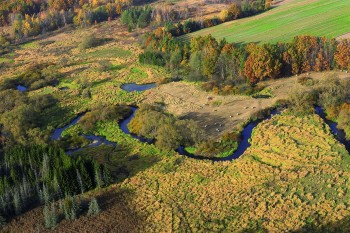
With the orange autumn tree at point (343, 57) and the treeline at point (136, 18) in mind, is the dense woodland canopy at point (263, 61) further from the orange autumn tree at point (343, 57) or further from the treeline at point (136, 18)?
the treeline at point (136, 18)

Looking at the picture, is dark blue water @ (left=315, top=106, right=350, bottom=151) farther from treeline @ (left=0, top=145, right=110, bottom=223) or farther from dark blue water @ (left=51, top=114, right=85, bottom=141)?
dark blue water @ (left=51, top=114, right=85, bottom=141)

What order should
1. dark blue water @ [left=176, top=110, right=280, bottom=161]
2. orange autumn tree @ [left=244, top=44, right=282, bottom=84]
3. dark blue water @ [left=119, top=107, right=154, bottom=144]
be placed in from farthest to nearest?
orange autumn tree @ [left=244, top=44, right=282, bottom=84] → dark blue water @ [left=119, top=107, right=154, bottom=144] → dark blue water @ [left=176, top=110, right=280, bottom=161]

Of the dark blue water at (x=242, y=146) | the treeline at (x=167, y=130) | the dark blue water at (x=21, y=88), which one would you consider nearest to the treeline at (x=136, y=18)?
the dark blue water at (x=21, y=88)

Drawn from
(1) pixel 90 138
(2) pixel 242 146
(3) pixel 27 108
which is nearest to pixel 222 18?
Answer: (3) pixel 27 108

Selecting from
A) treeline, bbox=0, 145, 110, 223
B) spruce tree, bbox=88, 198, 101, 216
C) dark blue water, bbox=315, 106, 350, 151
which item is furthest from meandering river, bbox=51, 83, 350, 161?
spruce tree, bbox=88, 198, 101, 216

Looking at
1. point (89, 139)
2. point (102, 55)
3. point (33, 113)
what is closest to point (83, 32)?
point (102, 55)

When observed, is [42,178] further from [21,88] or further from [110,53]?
[110,53]
